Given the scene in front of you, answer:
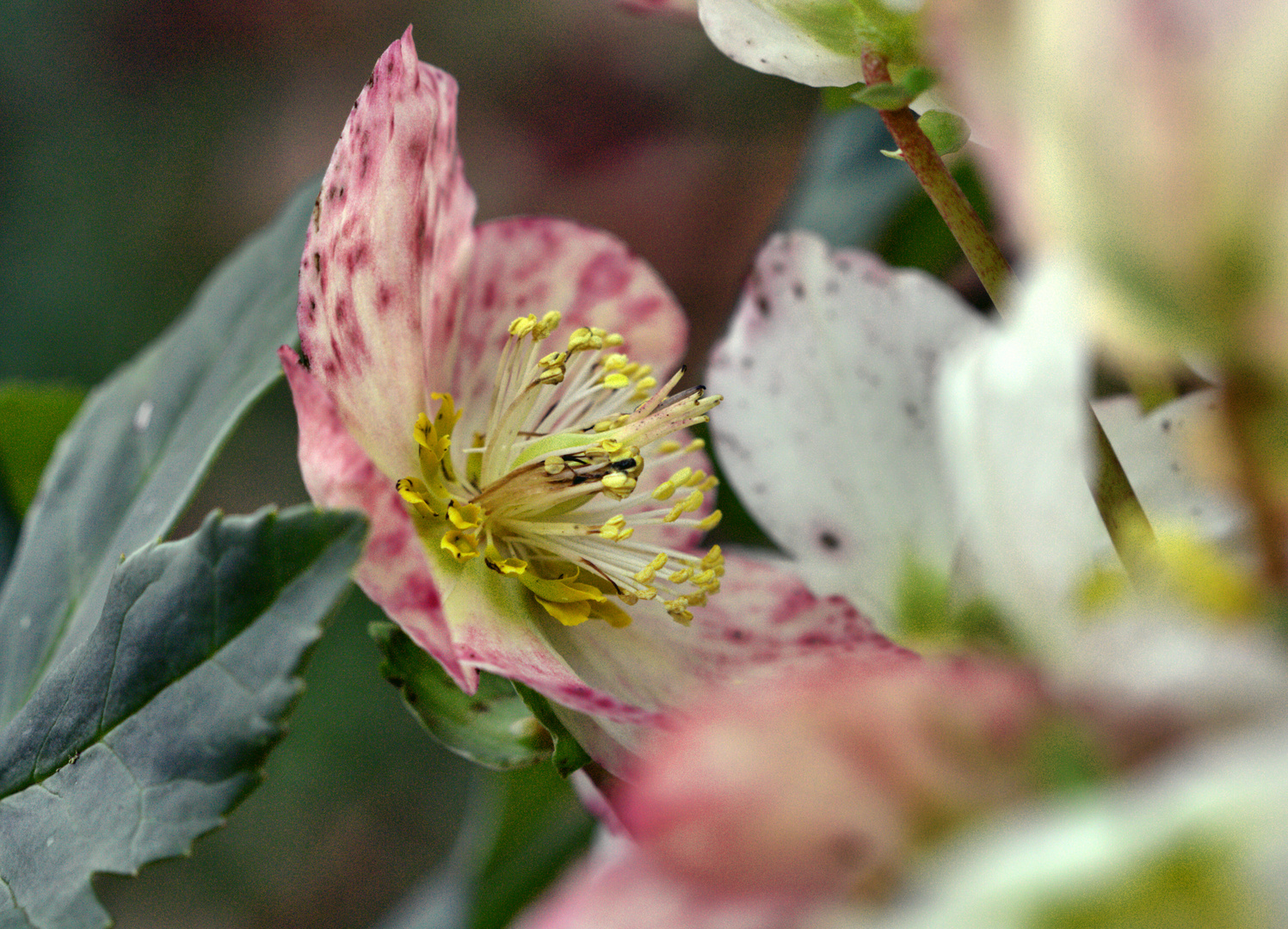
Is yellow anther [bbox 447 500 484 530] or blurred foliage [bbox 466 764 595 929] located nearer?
yellow anther [bbox 447 500 484 530]

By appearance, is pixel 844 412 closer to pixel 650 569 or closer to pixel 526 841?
pixel 650 569

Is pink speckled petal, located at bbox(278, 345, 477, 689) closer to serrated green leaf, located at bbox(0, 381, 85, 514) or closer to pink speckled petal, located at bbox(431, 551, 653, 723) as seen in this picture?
pink speckled petal, located at bbox(431, 551, 653, 723)

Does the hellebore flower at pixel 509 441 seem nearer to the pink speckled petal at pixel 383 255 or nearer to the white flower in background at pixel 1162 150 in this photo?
the pink speckled petal at pixel 383 255

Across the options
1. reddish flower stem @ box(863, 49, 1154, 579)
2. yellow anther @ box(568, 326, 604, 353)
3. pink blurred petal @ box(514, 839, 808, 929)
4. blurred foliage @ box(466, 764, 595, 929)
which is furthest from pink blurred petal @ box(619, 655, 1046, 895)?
blurred foliage @ box(466, 764, 595, 929)

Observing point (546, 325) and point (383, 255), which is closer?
point (383, 255)

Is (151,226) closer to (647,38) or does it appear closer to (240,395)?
(647,38)

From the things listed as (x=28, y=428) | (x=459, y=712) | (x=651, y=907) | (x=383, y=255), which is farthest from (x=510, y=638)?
(x=28, y=428)

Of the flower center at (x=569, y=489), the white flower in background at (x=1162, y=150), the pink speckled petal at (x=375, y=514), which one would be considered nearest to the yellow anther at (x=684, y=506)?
the flower center at (x=569, y=489)

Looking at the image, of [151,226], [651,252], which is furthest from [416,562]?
[151,226]
